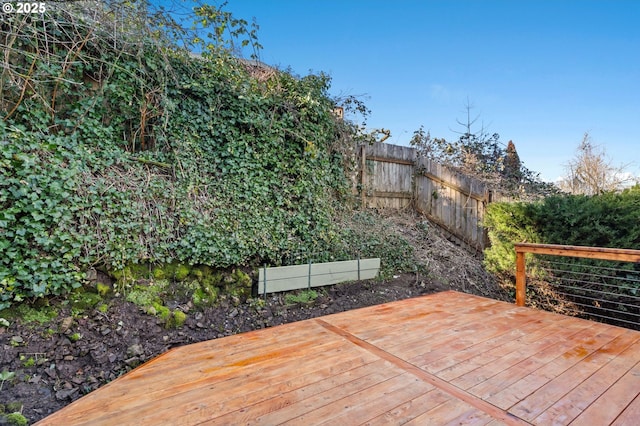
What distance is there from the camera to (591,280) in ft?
10.7

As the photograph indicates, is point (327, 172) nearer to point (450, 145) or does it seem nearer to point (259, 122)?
point (259, 122)

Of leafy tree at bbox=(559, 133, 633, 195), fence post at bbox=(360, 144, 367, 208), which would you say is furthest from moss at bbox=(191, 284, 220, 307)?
leafy tree at bbox=(559, 133, 633, 195)

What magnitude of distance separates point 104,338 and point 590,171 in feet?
35.7

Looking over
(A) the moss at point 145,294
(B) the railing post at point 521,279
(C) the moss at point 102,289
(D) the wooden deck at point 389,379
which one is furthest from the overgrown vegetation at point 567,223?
(C) the moss at point 102,289

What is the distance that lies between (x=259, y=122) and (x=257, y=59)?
1357 millimetres

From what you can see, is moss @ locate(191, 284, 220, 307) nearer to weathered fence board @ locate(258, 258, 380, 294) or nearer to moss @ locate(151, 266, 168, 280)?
moss @ locate(151, 266, 168, 280)

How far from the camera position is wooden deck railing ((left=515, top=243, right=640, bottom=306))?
222 cm

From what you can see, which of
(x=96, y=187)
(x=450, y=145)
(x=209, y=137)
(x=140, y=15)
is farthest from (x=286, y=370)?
(x=450, y=145)

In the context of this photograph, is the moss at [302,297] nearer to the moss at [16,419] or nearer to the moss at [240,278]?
the moss at [240,278]

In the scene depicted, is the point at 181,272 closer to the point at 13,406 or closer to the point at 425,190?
the point at 13,406

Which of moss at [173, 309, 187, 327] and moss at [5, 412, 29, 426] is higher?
moss at [173, 309, 187, 327]

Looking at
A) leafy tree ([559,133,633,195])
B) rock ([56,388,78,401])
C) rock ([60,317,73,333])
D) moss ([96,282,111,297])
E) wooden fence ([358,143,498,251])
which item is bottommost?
rock ([56,388,78,401])

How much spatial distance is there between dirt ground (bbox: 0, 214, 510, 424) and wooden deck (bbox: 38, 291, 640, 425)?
2.13 feet

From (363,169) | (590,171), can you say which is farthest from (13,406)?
(590,171)
